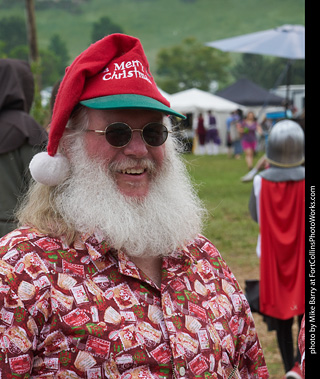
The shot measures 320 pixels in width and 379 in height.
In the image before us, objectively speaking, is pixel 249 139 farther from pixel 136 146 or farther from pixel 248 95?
pixel 136 146

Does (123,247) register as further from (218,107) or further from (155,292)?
(218,107)

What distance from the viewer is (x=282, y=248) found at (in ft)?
14.8

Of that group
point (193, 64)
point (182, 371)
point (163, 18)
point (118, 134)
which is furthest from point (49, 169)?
point (163, 18)

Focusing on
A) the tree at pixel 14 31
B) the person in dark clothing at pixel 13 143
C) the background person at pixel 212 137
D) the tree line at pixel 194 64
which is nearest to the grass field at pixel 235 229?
the person in dark clothing at pixel 13 143

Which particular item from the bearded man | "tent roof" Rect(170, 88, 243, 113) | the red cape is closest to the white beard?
the bearded man

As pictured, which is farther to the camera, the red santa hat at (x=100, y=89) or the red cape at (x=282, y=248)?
the red cape at (x=282, y=248)

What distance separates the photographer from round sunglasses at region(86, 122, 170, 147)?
2.15 m

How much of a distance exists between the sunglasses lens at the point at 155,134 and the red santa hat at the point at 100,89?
0.06 m

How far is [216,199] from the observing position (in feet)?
41.6

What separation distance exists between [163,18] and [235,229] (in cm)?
14600

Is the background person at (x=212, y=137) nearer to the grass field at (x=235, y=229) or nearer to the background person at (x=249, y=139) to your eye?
the background person at (x=249, y=139)

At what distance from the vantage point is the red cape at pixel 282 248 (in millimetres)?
4488

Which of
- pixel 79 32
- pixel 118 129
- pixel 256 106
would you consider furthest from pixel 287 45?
pixel 79 32
